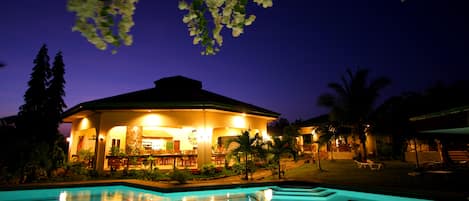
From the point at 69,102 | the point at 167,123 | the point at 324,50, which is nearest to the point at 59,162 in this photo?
the point at 167,123

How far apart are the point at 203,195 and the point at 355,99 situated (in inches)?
471

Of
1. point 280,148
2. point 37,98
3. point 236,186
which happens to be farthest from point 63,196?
point 37,98

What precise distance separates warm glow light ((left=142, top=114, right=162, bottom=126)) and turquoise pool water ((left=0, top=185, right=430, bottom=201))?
16.5 feet

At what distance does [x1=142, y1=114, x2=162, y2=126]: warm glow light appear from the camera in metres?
15.0

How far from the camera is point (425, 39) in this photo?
30141 mm

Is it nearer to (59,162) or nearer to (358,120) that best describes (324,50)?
(358,120)

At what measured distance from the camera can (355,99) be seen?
17094 mm

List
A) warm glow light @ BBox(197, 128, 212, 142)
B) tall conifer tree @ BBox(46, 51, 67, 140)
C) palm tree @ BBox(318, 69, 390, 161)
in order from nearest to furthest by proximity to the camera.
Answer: warm glow light @ BBox(197, 128, 212, 142), palm tree @ BBox(318, 69, 390, 161), tall conifer tree @ BBox(46, 51, 67, 140)

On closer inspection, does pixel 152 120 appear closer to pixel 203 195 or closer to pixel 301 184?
pixel 203 195

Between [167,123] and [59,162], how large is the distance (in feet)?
17.2

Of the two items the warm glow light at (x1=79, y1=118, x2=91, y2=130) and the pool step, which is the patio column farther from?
the warm glow light at (x1=79, y1=118, x2=91, y2=130)

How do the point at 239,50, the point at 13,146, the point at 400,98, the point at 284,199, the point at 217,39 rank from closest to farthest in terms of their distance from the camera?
the point at 217,39
the point at 284,199
the point at 13,146
the point at 400,98
the point at 239,50

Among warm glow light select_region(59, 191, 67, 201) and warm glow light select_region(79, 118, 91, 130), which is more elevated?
warm glow light select_region(79, 118, 91, 130)

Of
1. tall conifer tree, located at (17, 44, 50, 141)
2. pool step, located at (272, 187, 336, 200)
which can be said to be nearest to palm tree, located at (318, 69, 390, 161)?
pool step, located at (272, 187, 336, 200)
